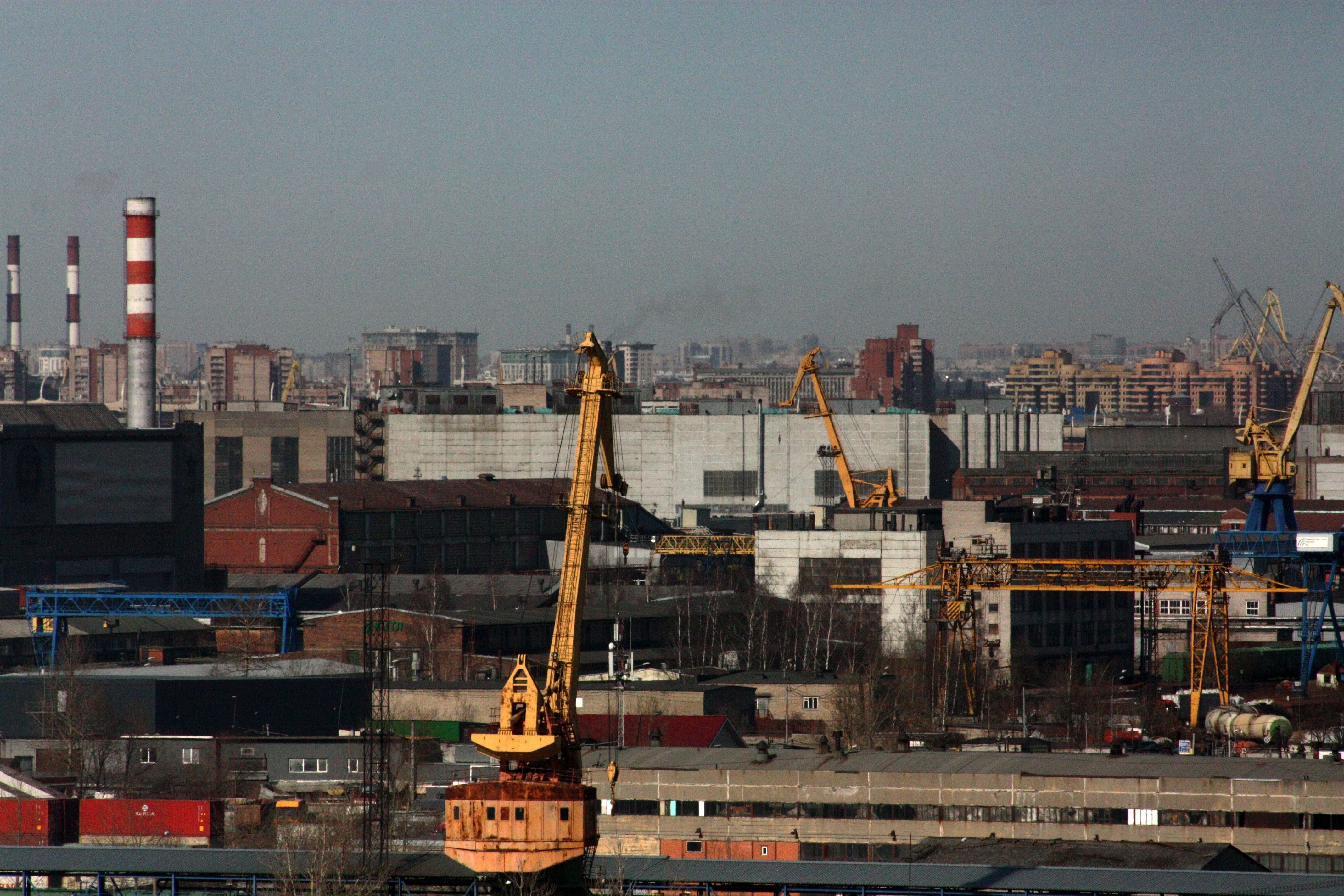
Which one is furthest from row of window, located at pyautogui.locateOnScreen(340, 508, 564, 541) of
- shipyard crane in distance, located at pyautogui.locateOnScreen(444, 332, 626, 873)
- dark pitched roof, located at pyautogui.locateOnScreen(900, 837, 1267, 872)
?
shipyard crane in distance, located at pyautogui.locateOnScreen(444, 332, 626, 873)

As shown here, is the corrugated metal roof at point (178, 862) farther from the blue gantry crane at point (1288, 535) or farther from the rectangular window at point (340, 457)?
the rectangular window at point (340, 457)

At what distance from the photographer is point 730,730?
4131cm

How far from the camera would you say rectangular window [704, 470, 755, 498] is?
98.4m

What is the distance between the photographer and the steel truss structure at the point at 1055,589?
165 ft

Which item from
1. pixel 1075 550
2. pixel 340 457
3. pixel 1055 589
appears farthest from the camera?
pixel 340 457

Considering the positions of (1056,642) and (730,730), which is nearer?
(730,730)

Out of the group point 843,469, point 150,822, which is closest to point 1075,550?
point 843,469

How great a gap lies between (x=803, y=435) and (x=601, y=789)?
63.7 m

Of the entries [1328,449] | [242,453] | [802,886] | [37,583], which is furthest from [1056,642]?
[242,453]

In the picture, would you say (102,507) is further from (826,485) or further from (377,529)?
(826,485)

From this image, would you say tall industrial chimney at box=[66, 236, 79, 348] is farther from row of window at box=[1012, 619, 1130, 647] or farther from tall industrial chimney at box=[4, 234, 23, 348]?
row of window at box=[1012, 619, 1130, 647]

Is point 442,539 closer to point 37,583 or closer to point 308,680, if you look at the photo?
point 37,583

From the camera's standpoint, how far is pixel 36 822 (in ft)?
108

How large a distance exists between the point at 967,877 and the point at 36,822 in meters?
13.4
